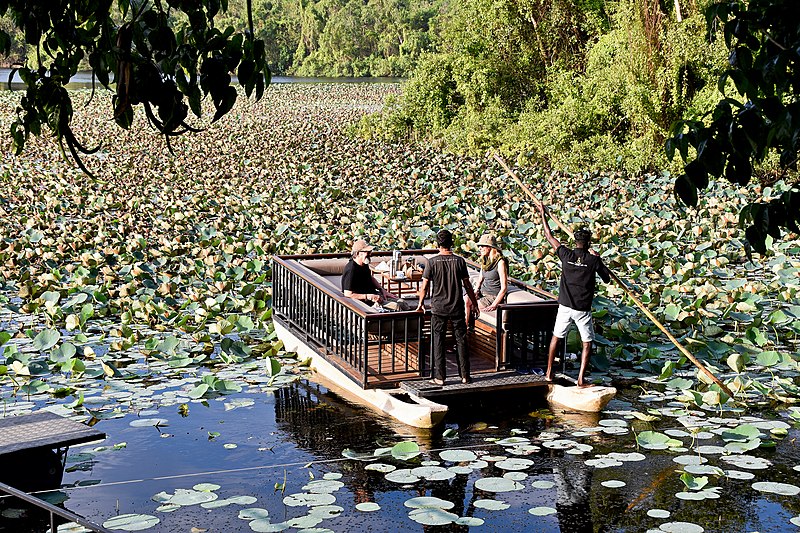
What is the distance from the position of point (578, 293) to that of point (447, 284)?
3.31 feet

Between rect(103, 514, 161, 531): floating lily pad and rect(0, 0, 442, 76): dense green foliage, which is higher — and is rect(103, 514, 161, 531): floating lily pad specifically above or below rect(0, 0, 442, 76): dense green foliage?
below

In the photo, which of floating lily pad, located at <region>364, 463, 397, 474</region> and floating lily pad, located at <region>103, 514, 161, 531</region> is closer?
floating lily pad, located at <region>103, 514, 161, 531</region>

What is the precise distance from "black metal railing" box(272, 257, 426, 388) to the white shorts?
1061mm

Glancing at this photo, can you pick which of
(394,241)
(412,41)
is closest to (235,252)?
(394,241)

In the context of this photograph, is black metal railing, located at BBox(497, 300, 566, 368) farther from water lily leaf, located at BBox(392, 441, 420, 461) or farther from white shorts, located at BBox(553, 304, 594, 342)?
water lily leaf, located at BBox(392, 441, 420, 461)

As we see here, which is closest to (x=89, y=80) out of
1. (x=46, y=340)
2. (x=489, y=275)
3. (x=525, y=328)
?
(x=46, y=340)

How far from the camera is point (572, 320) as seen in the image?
7945 mm

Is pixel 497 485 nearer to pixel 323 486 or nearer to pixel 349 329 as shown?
pixel 323 486

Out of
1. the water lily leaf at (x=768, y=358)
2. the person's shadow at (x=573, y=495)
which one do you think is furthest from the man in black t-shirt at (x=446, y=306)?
the water lily leaf at (x=768, y=358)

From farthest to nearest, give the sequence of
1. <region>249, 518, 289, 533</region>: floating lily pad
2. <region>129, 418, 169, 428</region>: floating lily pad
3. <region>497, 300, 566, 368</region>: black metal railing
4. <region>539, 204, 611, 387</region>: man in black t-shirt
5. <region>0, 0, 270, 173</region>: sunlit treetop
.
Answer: <region>497, 300, 566, 368</region>: black metal railing → <region>539, 204, 611, 387</region>: man in black t-shirt → <region>129, 418, 169, 428</region>: floating lily pad → <region>249, 518, 289, 533</region>: floating lily pad → <region>0, 0, 270, 173</region>: sunlit treetop

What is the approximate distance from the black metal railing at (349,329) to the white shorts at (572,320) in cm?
106

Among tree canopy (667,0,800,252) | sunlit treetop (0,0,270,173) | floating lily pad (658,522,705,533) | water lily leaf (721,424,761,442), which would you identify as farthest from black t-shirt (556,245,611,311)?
sunlit treetop (0,0,270,173)

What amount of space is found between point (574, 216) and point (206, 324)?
7.24 meters

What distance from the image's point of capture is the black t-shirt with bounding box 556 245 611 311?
7816 mm
